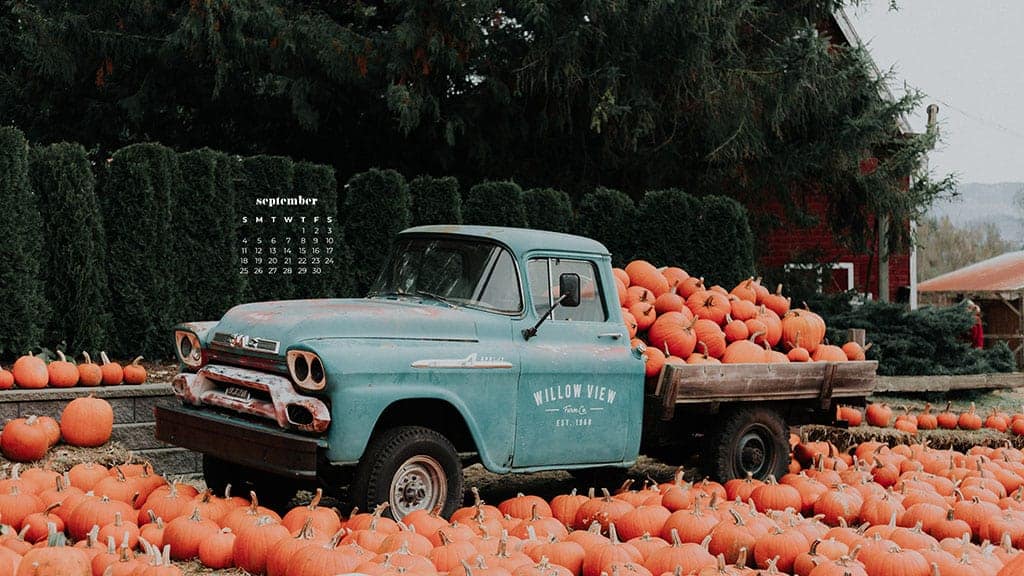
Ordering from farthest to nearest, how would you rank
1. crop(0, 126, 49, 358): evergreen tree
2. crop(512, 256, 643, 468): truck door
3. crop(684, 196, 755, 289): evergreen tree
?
crop(684, 196, 755, 289): evergreen tree
crop(0, 126, 49, 358): evergreen tree
crop(512, 256, 643, 468): truck door

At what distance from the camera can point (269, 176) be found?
1103 cm

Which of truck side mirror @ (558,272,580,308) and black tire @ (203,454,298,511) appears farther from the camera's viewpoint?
black tire @ (203,454,298,511)

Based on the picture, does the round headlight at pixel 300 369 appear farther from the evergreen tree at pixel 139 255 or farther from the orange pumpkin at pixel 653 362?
the evergreen tree at pixel 139 255

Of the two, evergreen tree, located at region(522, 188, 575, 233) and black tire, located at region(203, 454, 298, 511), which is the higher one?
evergreen tree, located at region(522, 188, 575, 233)

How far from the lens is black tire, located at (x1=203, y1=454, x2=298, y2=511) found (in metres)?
6.60

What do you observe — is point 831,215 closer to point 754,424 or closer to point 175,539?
point 754,424

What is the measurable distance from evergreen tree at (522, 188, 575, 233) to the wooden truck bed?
4739 mm

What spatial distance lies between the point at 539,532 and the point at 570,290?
1.44m

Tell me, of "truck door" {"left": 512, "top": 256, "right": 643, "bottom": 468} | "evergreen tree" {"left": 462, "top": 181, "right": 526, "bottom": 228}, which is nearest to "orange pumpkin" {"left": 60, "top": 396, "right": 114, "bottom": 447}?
"truck door" {"left": 512, "top": 256, "right": 643, "bottom": 468}

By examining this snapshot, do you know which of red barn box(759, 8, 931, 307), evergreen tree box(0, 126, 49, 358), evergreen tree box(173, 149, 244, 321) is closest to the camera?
evergreen tree box(0, 126, 49, 358)

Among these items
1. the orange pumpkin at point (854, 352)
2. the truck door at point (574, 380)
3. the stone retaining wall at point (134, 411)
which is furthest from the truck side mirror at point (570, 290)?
the orange pumpkin at point (854, 352)

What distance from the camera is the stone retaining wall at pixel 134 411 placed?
7965mm

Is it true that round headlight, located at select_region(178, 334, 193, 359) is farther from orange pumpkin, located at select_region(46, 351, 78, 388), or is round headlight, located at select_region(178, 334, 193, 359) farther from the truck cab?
orange pumpkin, located at select_region(46, 351, 78, 388)

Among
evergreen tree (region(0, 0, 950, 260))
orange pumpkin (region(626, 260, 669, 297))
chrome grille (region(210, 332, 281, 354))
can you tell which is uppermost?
evergreen tree (region(0, 0, 950, 260))
